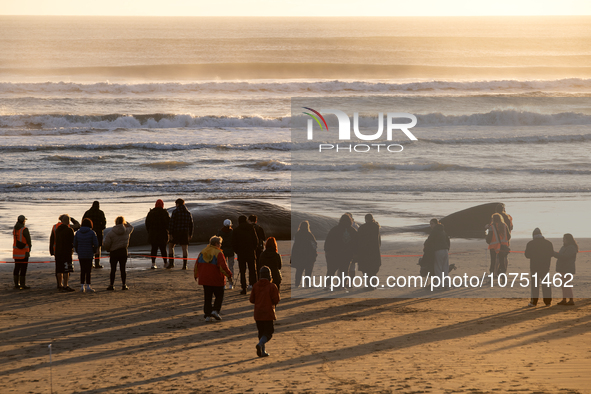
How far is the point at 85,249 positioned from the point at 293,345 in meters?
4.39

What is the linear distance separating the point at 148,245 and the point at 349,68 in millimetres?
57649

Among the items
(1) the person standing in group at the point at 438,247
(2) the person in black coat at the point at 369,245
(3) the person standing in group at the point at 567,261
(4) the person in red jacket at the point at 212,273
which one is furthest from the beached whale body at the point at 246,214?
(3) the person standing in group at the point at 567,261

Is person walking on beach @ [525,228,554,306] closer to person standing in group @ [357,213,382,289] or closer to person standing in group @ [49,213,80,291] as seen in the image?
person standing in group @ [357,213,382,289]

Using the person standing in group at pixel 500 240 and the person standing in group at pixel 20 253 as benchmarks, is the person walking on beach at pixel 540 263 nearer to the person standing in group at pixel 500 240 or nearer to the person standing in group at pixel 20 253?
the person standing in group at pixel 500 240

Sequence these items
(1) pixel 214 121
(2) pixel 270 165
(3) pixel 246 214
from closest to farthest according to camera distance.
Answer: (3) pixel 246 214 < (2) pixel 270 165 < (1) pixel 214 121

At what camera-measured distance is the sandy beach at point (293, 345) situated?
21.0ft

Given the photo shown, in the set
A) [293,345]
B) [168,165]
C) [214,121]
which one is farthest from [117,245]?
[214,121]

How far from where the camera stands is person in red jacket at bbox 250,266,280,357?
23.9 ft

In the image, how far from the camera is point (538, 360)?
7.03m

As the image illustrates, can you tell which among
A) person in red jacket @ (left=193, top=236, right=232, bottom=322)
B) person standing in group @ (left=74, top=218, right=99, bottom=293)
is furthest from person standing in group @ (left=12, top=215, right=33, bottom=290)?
person in red jacket @ (left=193, top=236, right=232, bottom=322)

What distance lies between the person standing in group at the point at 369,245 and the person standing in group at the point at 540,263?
2368 millimetres

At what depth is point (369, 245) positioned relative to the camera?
10.3 m

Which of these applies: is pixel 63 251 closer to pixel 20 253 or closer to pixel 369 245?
pixel 20 253

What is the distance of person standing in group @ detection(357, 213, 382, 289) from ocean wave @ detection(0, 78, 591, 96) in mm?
42335
